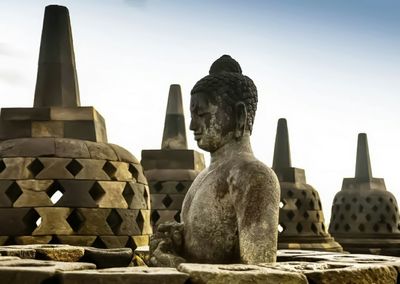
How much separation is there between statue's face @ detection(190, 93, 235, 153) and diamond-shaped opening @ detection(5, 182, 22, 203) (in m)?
2.35

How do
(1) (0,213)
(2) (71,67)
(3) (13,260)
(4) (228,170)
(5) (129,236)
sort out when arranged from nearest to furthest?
1. (3) (13,260)
2. (4) (228,170)
3. (1) (0,213)
4. (5) (129,236)
5. (2) (71,67)

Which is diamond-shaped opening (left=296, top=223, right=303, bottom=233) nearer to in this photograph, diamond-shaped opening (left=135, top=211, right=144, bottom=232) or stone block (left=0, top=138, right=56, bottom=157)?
diamond-shaped opening (left=135, top=211, right=144, bottom=232)

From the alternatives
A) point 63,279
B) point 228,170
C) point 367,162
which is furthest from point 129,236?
point 367,162

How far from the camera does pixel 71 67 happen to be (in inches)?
267

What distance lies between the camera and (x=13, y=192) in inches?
220

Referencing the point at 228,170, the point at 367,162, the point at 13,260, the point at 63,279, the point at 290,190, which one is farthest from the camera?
the point at 367,162

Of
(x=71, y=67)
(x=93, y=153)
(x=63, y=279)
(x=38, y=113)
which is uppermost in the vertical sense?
(x=71, y=67)

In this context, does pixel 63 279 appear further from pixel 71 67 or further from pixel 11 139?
pixel 71 67

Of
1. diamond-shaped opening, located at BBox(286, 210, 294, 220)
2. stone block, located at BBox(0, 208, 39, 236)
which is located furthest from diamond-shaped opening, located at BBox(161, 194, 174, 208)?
stone block, located at BBox(0, 208, 39, 236)

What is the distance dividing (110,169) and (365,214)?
27.5 ft

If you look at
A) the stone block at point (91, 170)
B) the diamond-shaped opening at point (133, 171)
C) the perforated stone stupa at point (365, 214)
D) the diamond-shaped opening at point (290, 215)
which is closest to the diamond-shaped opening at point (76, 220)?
the stone block at point (91, 170)

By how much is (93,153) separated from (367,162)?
29.4 feet

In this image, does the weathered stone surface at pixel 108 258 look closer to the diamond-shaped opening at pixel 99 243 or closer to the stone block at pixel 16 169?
the diamond-shaped opening at pixel 99 243

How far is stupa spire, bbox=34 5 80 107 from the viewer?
21.5 feet
